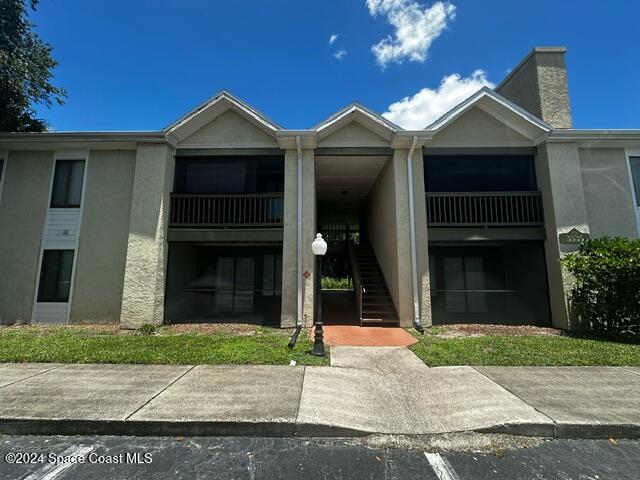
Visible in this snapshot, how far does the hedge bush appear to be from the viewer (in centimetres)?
816

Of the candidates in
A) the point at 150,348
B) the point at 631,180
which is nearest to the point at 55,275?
the point at 150,348

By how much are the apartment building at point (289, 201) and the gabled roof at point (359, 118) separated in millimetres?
38

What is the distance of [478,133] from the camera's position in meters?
10.6

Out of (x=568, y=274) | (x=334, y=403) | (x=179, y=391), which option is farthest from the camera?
(x=568, y=274)

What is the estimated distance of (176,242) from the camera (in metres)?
10.9

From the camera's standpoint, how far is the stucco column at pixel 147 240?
962cm

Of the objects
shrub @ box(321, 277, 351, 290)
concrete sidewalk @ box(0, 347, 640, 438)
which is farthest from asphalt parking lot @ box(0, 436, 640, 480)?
shrub @ box(321, 277, 351, 290)

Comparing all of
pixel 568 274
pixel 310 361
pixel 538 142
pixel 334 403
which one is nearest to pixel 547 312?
pixel 568 274

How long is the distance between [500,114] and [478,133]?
0.87 metres

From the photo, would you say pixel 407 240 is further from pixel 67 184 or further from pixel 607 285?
pixel 67 184

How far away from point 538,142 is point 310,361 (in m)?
9.99

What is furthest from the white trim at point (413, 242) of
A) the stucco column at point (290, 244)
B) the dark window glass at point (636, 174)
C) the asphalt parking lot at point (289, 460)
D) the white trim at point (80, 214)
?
the white trim at point (80, 214)

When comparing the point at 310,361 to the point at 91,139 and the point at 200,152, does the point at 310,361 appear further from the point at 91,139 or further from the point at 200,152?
the point at 91,139

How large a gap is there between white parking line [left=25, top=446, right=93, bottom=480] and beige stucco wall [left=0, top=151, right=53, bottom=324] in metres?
Result: 9.46
